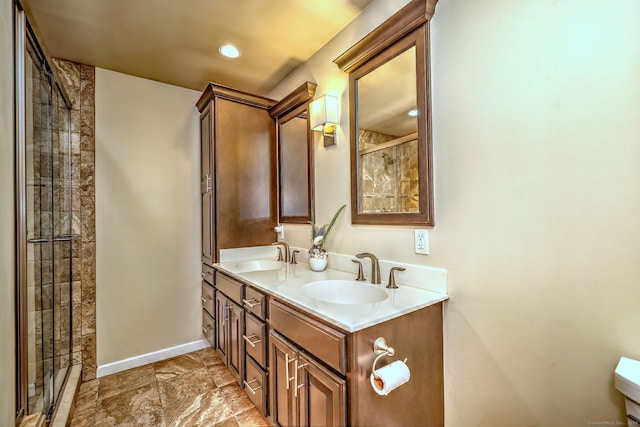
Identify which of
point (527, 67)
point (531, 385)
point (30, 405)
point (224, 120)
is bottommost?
point (30, 405)

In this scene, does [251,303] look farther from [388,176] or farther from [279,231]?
[388,176]

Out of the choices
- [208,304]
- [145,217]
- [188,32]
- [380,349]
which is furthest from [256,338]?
[188,32]

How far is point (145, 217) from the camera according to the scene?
2.36 m

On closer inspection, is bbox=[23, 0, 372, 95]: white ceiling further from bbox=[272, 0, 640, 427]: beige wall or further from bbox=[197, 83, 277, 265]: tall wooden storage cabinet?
bbox=[272, 0, 640, 427]: beige wall

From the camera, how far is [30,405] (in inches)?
49.3

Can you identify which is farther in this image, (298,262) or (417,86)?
(298,262)

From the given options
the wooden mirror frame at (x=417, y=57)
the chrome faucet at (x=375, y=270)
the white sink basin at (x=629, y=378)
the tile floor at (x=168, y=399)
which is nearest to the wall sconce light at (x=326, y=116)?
the wooden mirror frame at (x=417, y=57)

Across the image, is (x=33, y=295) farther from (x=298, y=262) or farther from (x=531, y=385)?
(x=531, y=385)

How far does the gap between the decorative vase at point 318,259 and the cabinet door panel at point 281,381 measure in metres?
0.54

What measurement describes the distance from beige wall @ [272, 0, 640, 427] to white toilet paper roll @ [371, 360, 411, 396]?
17.4 inches

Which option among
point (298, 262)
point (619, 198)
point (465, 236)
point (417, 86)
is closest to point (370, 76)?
point (417, 86)

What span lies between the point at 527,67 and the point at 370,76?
31.0 inches

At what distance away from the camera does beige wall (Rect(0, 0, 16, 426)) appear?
3.20 ft

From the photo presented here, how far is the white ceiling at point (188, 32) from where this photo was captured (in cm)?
158
